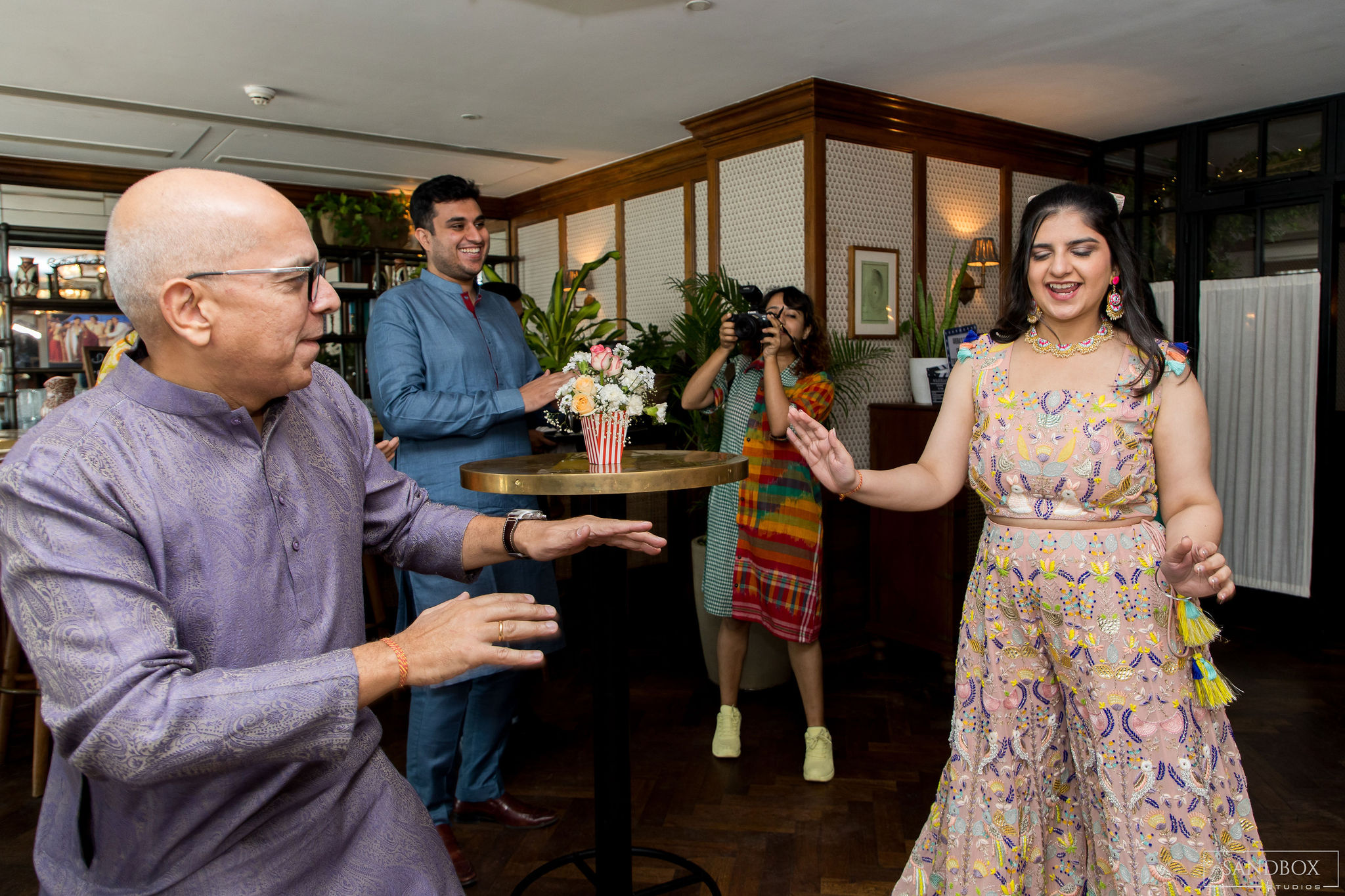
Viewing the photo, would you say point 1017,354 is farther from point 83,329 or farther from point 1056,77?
point 83,329

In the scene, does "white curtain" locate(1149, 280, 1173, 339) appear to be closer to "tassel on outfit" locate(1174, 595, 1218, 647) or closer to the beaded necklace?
the beaded necklace

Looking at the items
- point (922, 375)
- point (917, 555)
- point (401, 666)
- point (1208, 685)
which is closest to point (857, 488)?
point (1208, 685)

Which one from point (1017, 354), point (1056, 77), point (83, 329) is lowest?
point (1017, 354)

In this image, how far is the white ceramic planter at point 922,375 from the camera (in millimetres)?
4566

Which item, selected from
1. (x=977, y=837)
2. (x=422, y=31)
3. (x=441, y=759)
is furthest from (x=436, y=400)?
(x=422, y=31)

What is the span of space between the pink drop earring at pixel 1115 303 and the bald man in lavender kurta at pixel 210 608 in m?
1.36

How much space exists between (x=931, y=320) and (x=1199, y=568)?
3.48 metres

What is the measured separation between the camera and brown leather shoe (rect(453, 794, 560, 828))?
274cm

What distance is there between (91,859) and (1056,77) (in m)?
4.76

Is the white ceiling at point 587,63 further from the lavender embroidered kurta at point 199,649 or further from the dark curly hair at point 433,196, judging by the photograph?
the lavender embroidered kurta at point 199,649

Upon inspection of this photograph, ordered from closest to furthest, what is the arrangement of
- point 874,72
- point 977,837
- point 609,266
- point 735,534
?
point 977,837 → point 735,534 → point 874,72 → point 609,266

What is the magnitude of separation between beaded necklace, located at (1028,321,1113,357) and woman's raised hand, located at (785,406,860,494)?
1.62 feet

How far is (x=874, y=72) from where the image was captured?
4.29m

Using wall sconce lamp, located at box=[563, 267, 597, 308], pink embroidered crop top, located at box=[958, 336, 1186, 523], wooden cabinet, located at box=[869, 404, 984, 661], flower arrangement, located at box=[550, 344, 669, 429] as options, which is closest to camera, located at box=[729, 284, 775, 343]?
flower arrangement, located at box=[550, 344, 669, 429]
